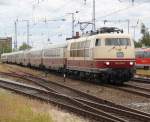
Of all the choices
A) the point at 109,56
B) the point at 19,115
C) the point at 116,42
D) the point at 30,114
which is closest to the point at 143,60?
the point at 116,42

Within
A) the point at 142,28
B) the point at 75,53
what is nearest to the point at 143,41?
the point at 142,28

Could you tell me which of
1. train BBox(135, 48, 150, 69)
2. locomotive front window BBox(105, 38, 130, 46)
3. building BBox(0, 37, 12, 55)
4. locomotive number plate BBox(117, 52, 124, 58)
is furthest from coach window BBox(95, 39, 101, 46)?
building BBox(0, 37, 12, 55)

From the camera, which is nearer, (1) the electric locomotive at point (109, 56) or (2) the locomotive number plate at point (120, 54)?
(1) the electric locomotive at point (109, 56)

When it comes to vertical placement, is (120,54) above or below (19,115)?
above

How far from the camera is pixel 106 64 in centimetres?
2908

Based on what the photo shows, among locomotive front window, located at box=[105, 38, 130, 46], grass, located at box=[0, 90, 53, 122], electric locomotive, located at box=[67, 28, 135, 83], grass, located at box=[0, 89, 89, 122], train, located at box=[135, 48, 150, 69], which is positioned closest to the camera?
grass, located at box=[0, 90, 53, 122]

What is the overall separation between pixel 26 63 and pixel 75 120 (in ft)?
182

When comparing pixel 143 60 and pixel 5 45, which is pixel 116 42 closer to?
pixel 143 60

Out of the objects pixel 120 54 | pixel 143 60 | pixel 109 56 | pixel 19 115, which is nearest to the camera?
pixel 19 115

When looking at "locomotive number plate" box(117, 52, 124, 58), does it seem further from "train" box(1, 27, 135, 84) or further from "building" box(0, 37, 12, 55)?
"building" box(0, 37, 12, 55)

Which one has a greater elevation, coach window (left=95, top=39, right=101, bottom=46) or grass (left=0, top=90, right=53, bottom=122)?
coach window (left=95, top=39, right=101, bottom=46)

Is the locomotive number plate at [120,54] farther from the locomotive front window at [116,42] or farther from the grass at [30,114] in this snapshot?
the grass at [30,114]

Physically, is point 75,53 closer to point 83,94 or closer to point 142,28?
point 83,94

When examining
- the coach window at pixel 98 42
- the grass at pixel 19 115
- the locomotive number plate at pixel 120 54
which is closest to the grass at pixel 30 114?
the grass at pixel 19 115
